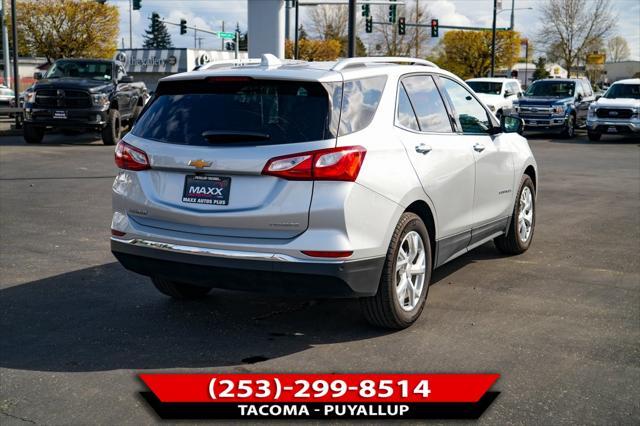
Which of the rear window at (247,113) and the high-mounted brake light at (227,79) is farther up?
the high-mounted brake light at (227,79)

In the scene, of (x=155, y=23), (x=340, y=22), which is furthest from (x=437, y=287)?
(x=155, y=23)

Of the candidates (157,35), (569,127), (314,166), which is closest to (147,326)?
(314,166)

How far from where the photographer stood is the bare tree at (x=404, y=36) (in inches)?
2465

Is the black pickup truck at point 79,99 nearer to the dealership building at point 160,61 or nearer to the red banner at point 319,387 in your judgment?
the red banner at point 319,387

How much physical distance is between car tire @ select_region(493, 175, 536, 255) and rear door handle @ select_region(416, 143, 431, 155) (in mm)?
2169

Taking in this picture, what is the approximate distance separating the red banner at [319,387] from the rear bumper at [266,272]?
1.76 feet

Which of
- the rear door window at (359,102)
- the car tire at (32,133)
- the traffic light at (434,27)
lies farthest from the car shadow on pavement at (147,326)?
the traffic light at (434,27)

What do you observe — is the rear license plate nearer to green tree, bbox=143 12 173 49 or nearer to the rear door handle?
the rear door handle

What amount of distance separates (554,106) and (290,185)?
2334 centimetres

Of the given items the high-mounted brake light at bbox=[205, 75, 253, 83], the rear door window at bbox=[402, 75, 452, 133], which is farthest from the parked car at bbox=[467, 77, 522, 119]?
the high-mounted brake light at bbox=[205, 75, 253, 83]

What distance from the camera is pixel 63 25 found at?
50156 mm

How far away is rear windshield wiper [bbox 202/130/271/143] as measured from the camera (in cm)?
477

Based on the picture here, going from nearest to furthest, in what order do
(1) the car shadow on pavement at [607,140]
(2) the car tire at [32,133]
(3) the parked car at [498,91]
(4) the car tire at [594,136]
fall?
1. (2) the car tire at [32,133]
2. (1) the car shadow on pavement at [607,140]
3. (4) the car tire at [594,136]
4. (3) the parked car at [498,91]

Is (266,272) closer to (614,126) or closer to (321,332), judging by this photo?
Result: (321,332)
